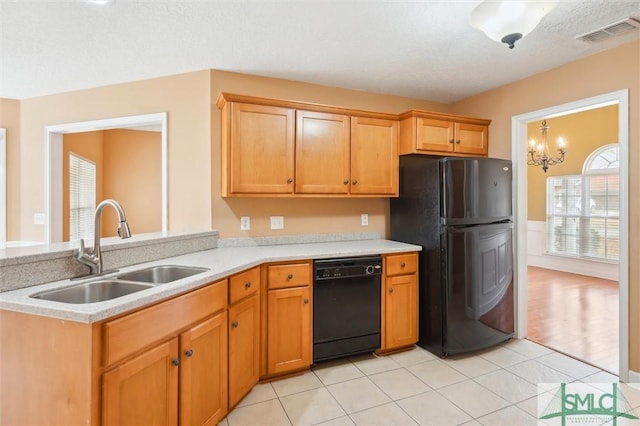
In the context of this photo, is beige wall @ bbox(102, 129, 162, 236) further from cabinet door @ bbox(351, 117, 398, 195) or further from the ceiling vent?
the ceiling vent

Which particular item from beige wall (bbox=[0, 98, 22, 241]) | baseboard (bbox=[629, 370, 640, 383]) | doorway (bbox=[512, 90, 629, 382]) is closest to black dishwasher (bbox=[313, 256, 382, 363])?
doorway (bbox=[512, 90, 629, 382])

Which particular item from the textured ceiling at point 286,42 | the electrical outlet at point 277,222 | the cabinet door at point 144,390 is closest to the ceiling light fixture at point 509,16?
the textured ceiling at point 286,42

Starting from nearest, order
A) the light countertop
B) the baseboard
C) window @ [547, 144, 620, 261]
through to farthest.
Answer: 1. the light countertop
2. the baseboard
3. window @ [547, 144, 620, 261]

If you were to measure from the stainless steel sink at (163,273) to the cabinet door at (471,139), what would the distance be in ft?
8.67

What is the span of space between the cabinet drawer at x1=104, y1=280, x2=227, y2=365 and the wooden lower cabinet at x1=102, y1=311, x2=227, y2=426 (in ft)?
0.17

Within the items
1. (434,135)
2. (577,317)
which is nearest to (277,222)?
(434,135)

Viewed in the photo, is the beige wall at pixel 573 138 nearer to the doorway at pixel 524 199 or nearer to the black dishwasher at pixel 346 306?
the doorway at pixel 524 199

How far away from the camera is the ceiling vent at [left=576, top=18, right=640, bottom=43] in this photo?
210 cm

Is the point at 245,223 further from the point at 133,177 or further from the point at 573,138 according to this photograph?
the point at 573,138

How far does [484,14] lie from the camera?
166 cm

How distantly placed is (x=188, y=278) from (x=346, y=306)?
134 centimetres

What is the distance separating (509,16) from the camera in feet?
5.28

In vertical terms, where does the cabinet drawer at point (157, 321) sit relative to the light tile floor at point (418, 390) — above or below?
above

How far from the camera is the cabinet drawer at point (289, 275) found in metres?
2.38
